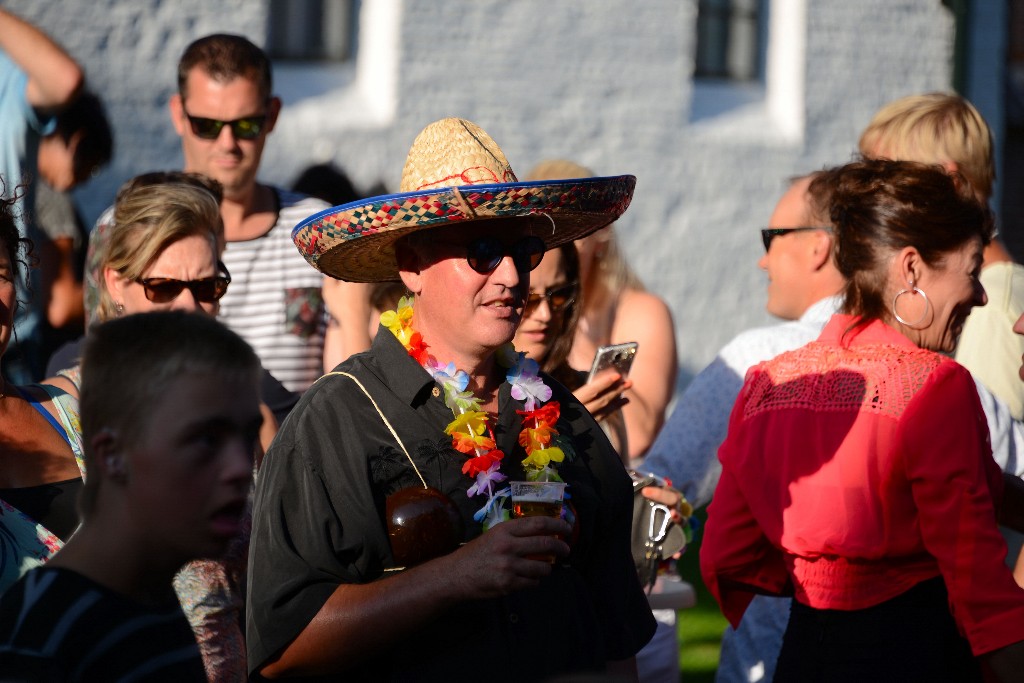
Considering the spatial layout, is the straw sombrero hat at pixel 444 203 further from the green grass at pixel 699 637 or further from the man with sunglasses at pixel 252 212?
the green grass at pixel 699 637

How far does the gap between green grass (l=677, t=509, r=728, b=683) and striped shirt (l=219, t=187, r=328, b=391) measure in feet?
7.65

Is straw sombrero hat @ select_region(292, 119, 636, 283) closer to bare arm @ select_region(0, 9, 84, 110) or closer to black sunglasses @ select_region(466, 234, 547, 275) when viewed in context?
black sunglasses @ select_region(466, 234, 547, 275)

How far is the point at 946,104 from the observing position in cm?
519

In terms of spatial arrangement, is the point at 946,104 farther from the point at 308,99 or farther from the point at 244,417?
the point at 308,99

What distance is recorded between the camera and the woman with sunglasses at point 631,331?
538cm

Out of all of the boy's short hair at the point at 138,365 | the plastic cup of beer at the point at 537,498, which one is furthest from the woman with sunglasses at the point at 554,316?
the boy's short hair at the point at 138,365

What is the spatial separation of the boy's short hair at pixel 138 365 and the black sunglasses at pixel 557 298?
221 cm

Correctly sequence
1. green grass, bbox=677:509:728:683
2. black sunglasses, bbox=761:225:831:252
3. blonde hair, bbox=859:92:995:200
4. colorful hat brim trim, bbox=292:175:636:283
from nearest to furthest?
colorful hat brim trim, bbox=292:175:636:283 → black sunglasses, bbox=761:225:831:252 → blonde hair, bbox=859:92:995:200 → green grass, bbox=677:509:728:683

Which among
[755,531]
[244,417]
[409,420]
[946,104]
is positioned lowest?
[755,531]

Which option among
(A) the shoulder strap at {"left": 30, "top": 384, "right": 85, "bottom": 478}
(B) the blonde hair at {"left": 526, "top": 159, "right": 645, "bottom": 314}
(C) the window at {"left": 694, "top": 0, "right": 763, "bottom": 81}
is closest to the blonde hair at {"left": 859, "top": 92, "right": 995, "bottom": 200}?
(B) the blonde hair at {"left": 526, "top": 159, "right": 645, "bottom": 314}

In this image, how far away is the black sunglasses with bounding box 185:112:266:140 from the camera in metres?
5.64

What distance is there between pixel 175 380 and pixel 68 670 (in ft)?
1.60

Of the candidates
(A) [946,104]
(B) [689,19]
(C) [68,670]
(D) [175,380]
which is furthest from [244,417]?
(B) [689,19]

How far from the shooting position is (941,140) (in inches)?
200
